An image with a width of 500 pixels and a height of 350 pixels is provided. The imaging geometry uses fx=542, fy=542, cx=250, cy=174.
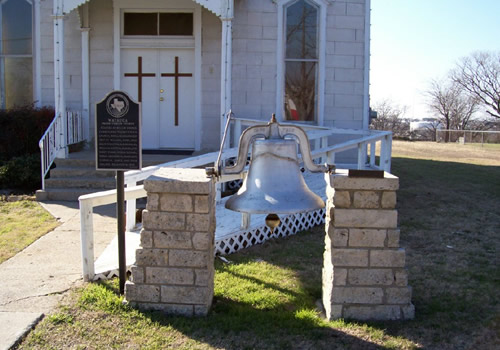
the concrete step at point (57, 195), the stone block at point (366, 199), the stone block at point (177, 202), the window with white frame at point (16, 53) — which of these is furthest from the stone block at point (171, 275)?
the window with white frame at point (16, 53)

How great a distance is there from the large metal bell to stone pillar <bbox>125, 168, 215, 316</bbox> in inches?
22.2

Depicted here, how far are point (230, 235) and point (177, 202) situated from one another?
203cm

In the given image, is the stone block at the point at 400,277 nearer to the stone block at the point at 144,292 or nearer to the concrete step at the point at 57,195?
the stone block at the point at 144,292

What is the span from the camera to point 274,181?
3783mm

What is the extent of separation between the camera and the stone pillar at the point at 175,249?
4301 millimetres

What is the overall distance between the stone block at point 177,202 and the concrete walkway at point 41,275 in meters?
1.34

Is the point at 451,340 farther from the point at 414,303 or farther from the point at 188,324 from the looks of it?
the point at 188,324

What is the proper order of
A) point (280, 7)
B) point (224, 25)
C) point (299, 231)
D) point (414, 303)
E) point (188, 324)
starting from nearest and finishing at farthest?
point (188, 324), point (414, 303), point (299, 231), point (224, 25), point (280, 7)

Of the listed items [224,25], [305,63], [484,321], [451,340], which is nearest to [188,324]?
[451,340]

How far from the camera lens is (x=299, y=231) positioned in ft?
24.4

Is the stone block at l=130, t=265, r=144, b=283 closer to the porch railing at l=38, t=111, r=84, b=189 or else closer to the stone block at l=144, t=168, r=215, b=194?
the stone block at l=144, t=168, r=215, b=194

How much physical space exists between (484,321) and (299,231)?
10.9 feet

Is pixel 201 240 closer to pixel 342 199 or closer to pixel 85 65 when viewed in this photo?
pixel 342 199

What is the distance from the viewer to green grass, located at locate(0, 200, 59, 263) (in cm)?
643
